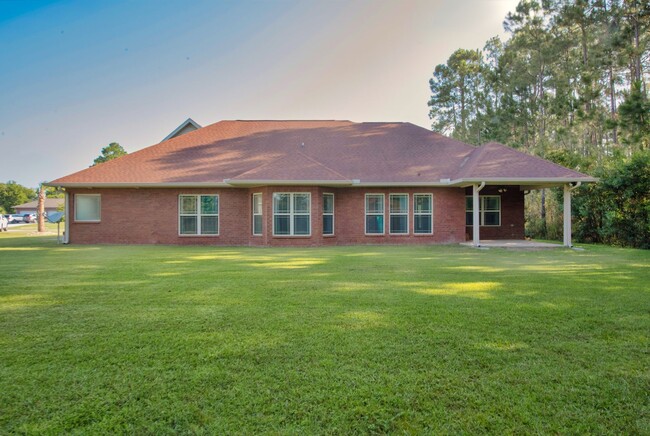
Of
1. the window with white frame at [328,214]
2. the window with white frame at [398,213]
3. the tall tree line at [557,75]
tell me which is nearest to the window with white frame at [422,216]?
the window with white frame at [398,213]

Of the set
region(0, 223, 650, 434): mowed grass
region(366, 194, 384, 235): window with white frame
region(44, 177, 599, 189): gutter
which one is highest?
region(44, 177, 599, 189): gutter

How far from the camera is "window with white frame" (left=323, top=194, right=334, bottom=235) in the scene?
16.8 metres

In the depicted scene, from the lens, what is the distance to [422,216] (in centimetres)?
1719

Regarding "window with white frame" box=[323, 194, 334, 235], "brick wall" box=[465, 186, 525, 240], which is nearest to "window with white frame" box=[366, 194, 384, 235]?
"window with white frame" box=[323, 194, 334, 235]

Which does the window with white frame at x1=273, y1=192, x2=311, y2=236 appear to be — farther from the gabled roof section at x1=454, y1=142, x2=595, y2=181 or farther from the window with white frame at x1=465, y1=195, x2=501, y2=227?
the window with white frame at x1=465, y1=195, x2=501, y2=227

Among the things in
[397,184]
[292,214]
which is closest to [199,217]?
[292,214]

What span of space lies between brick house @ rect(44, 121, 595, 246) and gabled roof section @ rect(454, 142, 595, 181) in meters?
0.07

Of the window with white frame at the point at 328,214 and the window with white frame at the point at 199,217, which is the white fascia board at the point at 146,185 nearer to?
the window with white frame at the point at 199,217

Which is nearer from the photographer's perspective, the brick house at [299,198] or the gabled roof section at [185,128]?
the brick house at [299,198]

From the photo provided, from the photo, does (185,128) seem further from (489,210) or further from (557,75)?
(557,75)

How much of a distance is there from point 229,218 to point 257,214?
132 cm

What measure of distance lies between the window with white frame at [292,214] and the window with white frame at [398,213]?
3.73m

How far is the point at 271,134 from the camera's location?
2094 cm

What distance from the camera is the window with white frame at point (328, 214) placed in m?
16.8
